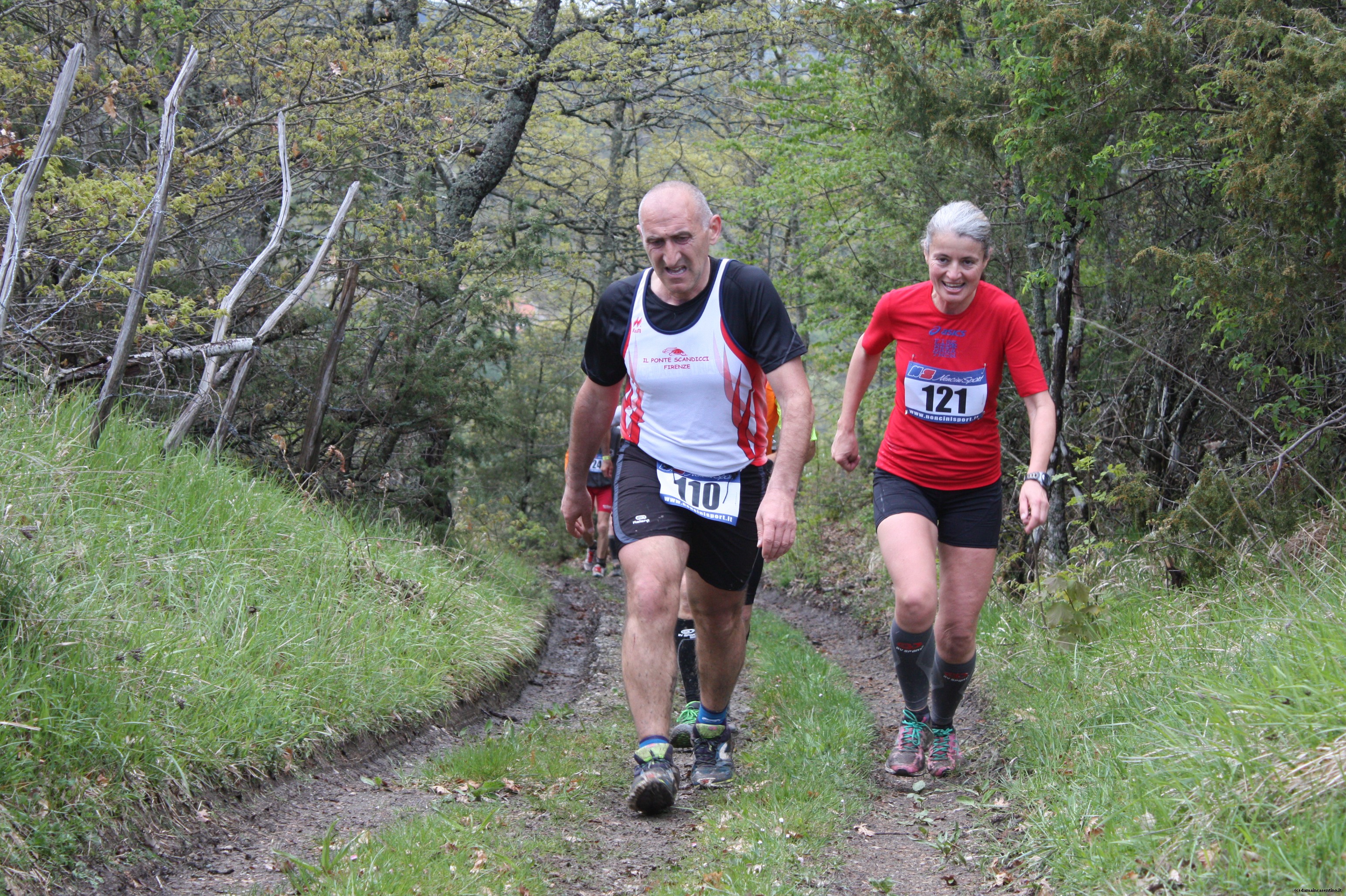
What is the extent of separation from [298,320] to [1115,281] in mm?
6564

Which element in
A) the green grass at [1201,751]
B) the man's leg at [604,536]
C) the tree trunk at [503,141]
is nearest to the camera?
the green grass at [1201,751]

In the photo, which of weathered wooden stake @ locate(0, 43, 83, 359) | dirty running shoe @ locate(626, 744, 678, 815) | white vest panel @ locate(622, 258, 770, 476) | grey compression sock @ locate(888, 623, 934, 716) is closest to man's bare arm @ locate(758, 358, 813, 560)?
white vest panel @ locate(622, 258, 770, 476)

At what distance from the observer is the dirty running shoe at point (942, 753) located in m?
4.67

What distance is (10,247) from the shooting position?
452 cm

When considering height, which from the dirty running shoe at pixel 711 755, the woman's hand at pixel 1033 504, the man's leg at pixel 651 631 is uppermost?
the woman's hand at pixel 1033 504

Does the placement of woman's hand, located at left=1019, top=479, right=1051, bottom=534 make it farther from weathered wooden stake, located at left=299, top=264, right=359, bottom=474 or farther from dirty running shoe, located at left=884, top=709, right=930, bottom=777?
weathered wooden stake, located at left=299, top=264, right=359, bottom=474

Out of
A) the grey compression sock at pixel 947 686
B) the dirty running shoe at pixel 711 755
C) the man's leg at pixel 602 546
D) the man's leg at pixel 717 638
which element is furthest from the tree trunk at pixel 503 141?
the grey compression sock at pixel 947 686

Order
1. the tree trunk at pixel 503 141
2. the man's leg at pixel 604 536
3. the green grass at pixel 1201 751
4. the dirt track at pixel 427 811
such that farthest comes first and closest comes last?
the man's leg at pixel 604 536 < the tree trunk at pixel 503 141 < the dirt track at pixel 427 811 < the green grass at pixel 1201 751

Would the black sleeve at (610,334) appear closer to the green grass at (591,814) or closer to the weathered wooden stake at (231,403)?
the green grass at (591,814)

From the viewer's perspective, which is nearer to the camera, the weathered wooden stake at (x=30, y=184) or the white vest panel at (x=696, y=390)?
the white vest panel at (x=696, y=390)

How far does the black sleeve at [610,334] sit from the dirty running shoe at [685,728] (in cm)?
177

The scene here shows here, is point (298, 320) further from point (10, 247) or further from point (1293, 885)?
point (1293, 885)

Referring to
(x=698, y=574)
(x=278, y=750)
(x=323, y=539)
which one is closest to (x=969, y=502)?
(x=698, y=574)

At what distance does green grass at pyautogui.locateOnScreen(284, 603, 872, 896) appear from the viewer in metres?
3.21
